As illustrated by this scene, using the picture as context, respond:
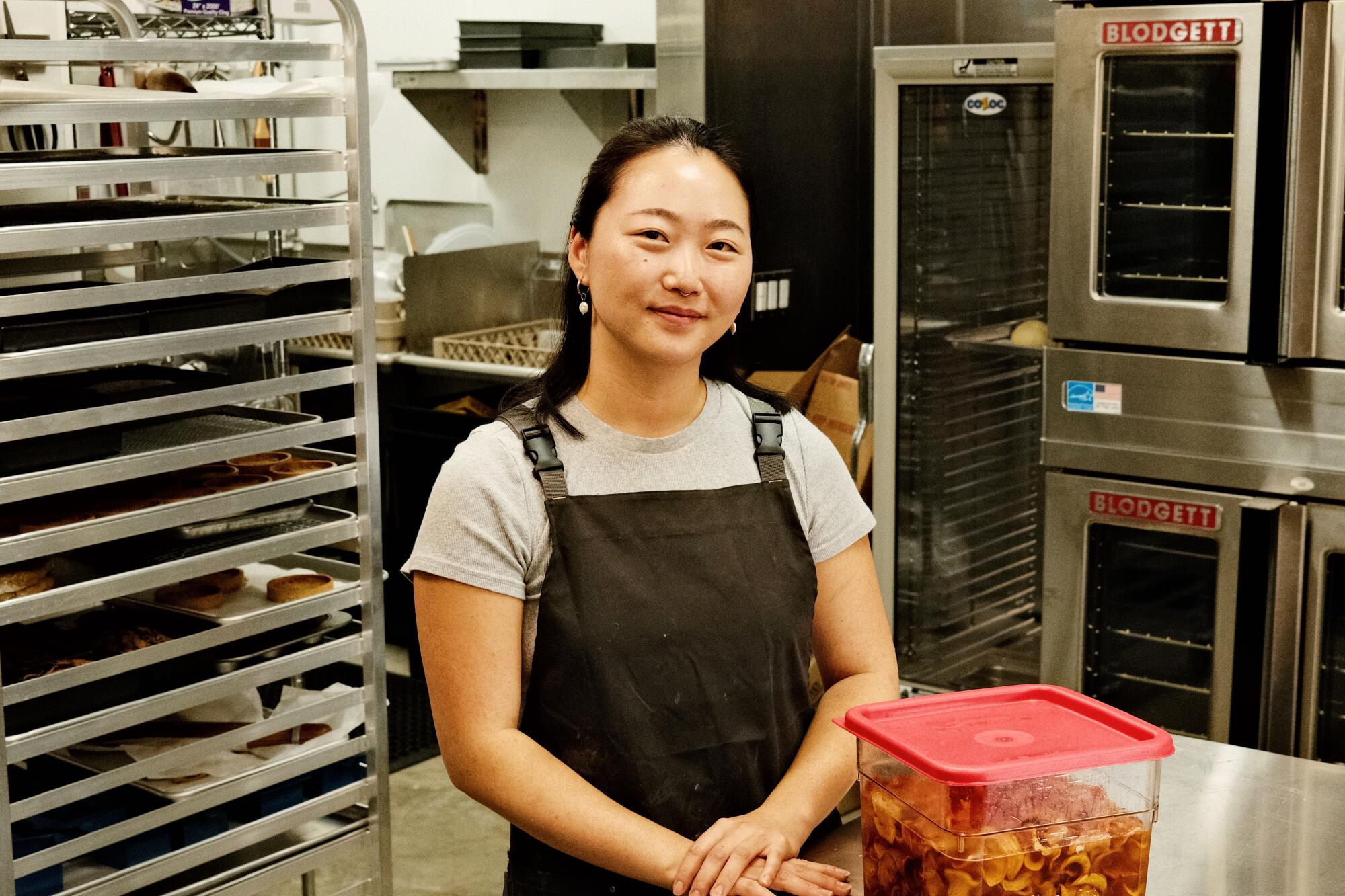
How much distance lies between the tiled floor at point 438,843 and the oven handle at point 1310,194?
7.19 ft

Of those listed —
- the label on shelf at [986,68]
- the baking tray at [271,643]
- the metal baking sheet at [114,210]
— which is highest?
the label on shelf at [986,68]

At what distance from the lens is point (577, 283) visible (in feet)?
5.83

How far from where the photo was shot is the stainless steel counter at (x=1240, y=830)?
145 cm

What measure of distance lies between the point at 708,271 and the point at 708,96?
2.47 metres

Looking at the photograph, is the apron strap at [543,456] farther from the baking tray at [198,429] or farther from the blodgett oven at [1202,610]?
the blodgett oven at [1202,610]

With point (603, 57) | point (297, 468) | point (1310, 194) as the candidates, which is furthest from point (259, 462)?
point (603, 57)

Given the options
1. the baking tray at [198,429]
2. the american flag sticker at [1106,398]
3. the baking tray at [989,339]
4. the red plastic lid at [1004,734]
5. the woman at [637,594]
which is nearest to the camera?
the red plastic lid at [1004,734]

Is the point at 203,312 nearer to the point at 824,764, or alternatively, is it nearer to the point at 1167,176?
the point at 824,764


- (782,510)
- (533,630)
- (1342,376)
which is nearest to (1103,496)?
(1342,376)

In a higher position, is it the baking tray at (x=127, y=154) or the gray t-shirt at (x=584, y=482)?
the baking tray at (x=127, y=154)

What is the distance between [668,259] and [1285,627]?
1721mm

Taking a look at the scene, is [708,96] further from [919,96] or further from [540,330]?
[540,330]

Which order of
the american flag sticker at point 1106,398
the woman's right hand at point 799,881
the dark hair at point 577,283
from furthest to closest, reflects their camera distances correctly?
1. the american flag sticker at point 1106,398
2. the dark hair at point 577,283
3. the woman's right hand at point 799,881

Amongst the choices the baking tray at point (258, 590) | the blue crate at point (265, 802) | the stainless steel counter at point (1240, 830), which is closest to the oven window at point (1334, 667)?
the stainless steel counter at point (1240, 830)
